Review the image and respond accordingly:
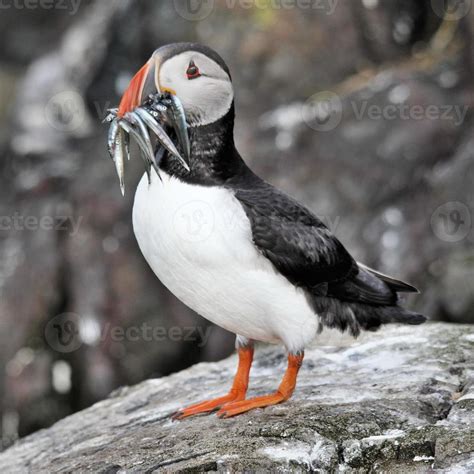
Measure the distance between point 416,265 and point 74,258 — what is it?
3.99 meters

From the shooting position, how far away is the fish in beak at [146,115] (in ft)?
12.9

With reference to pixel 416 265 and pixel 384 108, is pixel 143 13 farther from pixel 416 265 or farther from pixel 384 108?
pixel 416 265

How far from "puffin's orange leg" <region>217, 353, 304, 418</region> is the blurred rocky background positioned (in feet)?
13.0

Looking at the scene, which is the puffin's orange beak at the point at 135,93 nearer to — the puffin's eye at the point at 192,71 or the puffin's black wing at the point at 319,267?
the puffin's eye at the point at 192,71

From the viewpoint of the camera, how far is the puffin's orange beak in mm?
3920

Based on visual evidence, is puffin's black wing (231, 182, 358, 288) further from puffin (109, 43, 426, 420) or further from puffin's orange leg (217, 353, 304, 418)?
puffin's orange leg (217, 353, 304, 418)

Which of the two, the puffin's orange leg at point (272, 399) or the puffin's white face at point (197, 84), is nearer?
the puffin's white face at point (197, 84)

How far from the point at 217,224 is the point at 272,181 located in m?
5.51

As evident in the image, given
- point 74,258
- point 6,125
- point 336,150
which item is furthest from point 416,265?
point 6,125

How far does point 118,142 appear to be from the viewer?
4023mm

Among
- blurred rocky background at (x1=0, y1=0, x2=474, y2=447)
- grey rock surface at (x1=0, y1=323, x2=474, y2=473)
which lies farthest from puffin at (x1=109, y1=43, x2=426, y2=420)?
blurred rocky background at (x1=0, y1=0, x2=474, y2=447)

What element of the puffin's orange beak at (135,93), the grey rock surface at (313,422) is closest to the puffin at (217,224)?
the puffin's orange beak at (135,93)

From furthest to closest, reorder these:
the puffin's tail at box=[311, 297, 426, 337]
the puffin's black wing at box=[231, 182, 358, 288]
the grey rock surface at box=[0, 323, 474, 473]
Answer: the puffin's tail at box=[311, 297, 426, 337]
the puffin's black wing at box=[231, 182, 358, 288]
the grey rock surface at box=[0, 323, 474, 473]

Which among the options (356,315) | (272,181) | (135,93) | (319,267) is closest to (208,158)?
(135,93)
